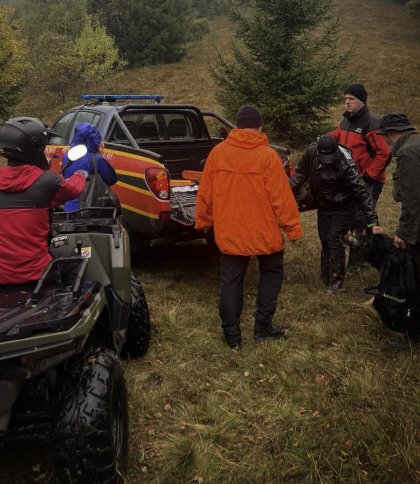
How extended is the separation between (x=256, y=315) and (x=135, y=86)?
21.8 m

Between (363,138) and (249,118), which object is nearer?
(249,118)

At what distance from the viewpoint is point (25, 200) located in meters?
2.62

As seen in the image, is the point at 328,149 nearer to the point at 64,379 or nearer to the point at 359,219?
the point at 359,219

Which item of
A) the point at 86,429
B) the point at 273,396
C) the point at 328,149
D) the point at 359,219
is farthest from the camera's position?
the point at 359,219

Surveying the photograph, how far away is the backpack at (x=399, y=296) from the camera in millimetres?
3607

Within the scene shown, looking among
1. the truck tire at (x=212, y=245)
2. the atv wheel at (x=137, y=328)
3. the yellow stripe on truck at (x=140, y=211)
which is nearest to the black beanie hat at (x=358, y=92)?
the truck tire at (x=212, y=245)

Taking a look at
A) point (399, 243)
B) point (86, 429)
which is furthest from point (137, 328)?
point (399, 243)

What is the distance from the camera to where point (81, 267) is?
251cm

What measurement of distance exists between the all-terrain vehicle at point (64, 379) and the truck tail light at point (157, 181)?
2.14m

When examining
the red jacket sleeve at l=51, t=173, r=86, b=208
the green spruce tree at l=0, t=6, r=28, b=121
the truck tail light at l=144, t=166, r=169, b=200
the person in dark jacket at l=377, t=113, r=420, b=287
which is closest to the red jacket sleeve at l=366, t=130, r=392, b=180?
the person in dark jacket at l=377, t=113, r=420, b=287

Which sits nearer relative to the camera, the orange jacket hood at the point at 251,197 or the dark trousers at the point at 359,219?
the orange jacket hood at the point at 251,197

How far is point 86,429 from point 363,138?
4.37 meters

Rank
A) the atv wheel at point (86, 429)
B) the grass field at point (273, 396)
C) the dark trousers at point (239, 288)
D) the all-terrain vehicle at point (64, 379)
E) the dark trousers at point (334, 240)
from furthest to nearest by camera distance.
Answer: the dark trousers at point (334, 240)
the dark trousers at point (239, 288)
the grass field at point (273, 396)
the atv wheel at point (86, 429)
the all-terrain vehicle at point (64, 379)

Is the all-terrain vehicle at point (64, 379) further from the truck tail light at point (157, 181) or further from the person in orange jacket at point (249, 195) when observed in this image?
the truck tail light at point (157, 181)
